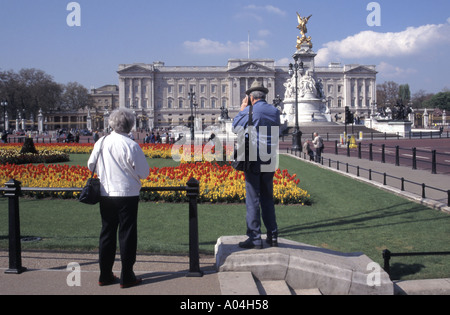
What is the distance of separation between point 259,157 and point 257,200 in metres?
0.49

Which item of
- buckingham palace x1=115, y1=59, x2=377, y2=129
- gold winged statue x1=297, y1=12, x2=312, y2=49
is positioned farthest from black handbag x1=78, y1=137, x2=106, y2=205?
buckingham palace x1=115, y1=59, x2=377, y2=129

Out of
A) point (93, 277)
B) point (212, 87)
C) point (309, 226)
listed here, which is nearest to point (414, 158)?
point (309, 226)

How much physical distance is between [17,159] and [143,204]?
12.5 metres

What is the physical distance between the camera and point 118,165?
462cm

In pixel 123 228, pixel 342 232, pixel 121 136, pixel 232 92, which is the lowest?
pixel 342 232

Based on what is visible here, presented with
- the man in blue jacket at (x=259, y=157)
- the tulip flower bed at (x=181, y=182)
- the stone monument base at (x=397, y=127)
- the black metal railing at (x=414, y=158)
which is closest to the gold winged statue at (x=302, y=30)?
the stone monument base at (x=397, y=127)

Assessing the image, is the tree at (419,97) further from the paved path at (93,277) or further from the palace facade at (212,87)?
the paved path at (93,277)

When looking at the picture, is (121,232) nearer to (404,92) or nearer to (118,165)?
(118,165)

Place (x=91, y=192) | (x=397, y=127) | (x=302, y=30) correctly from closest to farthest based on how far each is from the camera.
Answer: (x=91, y=192)
(x=397, y=127)
(x=302, y=30)

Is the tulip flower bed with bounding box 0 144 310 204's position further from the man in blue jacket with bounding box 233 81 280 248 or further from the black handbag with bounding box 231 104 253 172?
the black handbag with bounding box 231 104 253 172

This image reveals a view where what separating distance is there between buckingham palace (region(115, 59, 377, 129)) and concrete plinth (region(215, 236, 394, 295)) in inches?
4633
